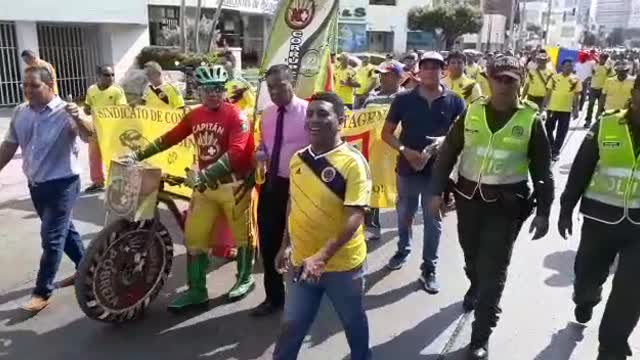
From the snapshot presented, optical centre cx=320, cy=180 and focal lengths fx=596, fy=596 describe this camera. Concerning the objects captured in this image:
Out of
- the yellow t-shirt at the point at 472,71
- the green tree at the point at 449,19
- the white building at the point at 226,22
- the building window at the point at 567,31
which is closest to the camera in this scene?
the yellow t-shirt at the point at 472,71

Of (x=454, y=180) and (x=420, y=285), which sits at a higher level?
(x=454, y=180)

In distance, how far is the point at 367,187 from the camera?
300 centimetres

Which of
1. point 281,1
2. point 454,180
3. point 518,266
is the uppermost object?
point 281,1

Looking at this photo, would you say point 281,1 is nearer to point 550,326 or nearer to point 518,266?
point 518,266

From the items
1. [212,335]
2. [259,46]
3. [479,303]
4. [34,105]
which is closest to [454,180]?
[479,303]

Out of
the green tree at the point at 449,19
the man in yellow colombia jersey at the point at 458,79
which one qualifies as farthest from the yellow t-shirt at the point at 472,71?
the green tree at the point at 449,19

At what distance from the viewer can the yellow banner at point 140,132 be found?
630cm

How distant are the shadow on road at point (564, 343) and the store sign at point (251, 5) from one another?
1075 inches

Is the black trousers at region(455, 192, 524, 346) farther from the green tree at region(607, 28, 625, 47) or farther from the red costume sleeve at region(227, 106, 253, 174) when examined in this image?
the green tree at region(607, 28, 625, 47)

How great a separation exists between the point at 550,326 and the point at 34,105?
4.07 meters

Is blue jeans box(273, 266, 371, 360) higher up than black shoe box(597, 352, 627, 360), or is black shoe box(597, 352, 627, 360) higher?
blue jeans box(273, 266, 371, 360)

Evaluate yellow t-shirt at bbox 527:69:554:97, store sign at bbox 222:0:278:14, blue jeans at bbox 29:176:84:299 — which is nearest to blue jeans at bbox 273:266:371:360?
blue jeans at bbox 29:176:84:299

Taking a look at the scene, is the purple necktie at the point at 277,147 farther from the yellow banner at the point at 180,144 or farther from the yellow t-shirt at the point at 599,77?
the yellow t-shirt at the point at 599,77

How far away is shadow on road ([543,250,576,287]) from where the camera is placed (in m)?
5.15
